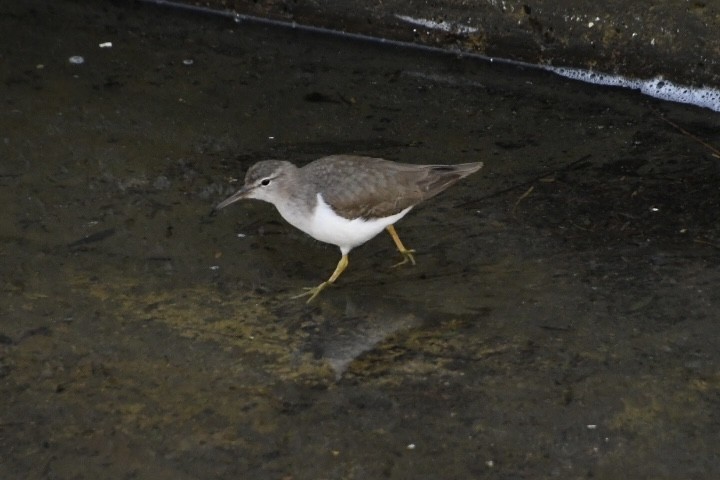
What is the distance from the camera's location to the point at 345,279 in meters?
5.11

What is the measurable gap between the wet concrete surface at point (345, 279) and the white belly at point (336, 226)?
251 millimetres

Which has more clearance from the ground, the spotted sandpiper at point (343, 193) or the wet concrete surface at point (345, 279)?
the spotted sandpiper at point (343, 193)

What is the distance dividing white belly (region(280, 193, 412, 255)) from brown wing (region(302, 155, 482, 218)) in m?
0.03

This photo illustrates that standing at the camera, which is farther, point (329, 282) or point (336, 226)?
point (329, 282)

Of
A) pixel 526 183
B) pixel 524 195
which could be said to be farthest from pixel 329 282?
pixel 526 183

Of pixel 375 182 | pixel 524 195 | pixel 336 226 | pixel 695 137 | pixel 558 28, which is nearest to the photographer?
pixel 336 226

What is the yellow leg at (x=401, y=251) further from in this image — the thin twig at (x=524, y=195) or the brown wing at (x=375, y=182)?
the thin twig at (x=524, y=195)

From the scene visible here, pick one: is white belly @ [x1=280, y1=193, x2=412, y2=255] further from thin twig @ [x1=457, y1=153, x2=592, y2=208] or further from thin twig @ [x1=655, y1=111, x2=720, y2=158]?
thin twig @ [x1=655, y1=111, x2=720, y2=158]

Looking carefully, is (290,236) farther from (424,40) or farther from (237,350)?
(424,40)

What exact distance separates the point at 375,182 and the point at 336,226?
0.29 meters

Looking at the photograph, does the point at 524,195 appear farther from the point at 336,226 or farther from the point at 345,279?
the point at 336,226

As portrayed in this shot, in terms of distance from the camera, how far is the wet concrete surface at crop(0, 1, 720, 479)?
410 cm

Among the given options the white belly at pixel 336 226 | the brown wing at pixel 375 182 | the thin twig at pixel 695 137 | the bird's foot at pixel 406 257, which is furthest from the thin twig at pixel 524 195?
the thin twig at pixel 695 137

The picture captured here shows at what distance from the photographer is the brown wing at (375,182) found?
4.91 m
